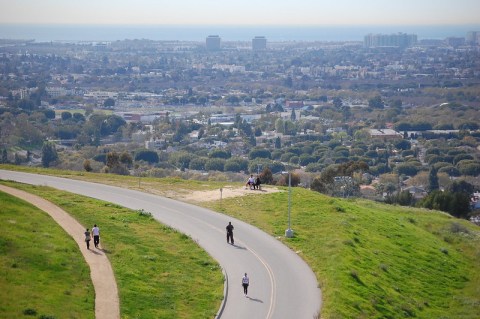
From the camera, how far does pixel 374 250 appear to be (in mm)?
27250

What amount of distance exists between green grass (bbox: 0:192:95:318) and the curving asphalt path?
3635mm

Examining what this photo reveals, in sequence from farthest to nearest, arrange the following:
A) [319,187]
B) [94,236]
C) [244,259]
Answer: [319,187] → [244,259] → [94,236]

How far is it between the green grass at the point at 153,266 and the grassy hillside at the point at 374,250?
3115 millimetres

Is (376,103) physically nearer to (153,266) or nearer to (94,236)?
(94,236)

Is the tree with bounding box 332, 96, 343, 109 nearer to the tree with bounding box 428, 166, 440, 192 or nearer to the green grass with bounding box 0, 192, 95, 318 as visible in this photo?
the tree with bounding box 428, 166, 440, 192

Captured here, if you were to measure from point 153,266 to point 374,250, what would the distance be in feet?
27.7

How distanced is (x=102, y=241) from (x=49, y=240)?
1.79 meters

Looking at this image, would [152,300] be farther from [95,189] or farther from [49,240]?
[95,189]

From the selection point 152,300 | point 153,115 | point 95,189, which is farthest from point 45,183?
point 153,115

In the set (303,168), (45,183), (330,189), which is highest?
(45,183)

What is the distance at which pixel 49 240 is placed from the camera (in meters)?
22.9

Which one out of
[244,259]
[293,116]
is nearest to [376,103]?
[293,116]

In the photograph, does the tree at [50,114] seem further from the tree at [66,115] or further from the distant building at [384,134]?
the distant building at [384,134]

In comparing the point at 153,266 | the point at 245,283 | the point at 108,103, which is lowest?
the point at 108,103
